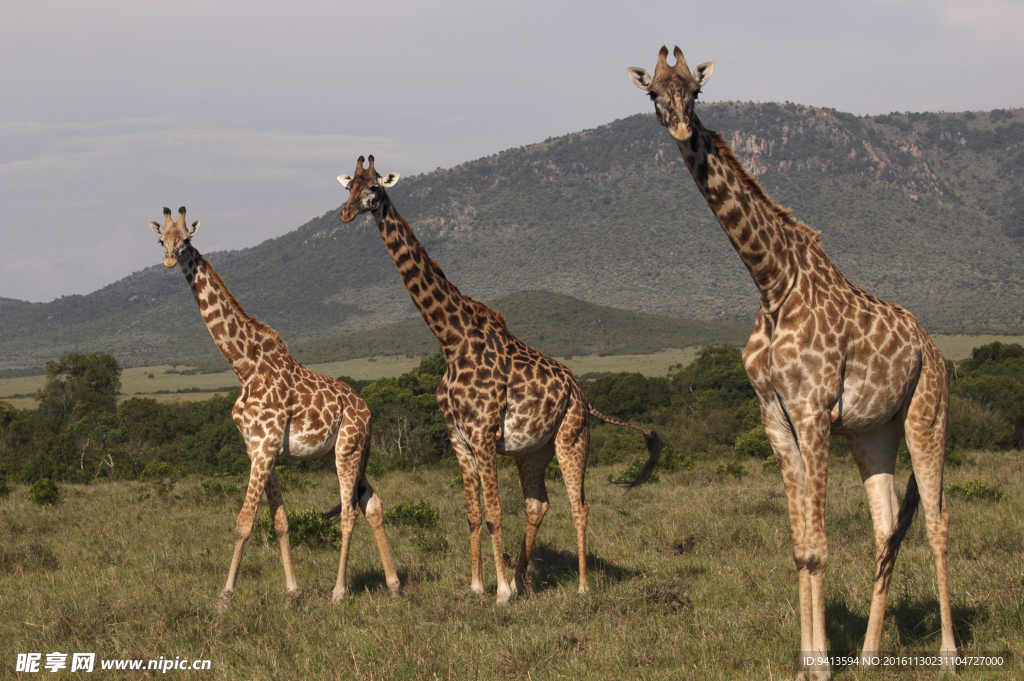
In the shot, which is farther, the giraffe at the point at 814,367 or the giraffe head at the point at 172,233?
the giraffe head at the point at 172,233

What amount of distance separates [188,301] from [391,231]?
184m

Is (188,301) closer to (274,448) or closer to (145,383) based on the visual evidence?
(145,383)

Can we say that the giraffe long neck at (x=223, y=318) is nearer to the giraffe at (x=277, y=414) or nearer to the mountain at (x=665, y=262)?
the giraffe at (x=277, y=414)

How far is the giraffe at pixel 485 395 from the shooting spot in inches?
325

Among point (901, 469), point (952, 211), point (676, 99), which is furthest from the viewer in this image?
point (952, 211)

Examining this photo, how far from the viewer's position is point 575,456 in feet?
28.8

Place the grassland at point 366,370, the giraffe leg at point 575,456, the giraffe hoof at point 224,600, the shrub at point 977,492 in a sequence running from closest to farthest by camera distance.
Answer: the giraffe hoof at point 224,600
the giraffe leg at point 575,456
the shrub at point 977,492
the grassland at point 366,370

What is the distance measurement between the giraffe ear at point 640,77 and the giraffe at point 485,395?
3.66m

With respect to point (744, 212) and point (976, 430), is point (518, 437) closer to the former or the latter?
point (744, 212)

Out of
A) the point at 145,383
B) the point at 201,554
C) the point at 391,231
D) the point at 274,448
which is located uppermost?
the point at 391,231

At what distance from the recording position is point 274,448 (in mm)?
8758

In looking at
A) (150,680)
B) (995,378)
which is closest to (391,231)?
(150,680)

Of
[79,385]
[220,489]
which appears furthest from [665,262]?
[220,489]

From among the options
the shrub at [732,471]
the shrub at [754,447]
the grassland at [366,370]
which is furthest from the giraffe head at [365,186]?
the grassland at [366,370]
